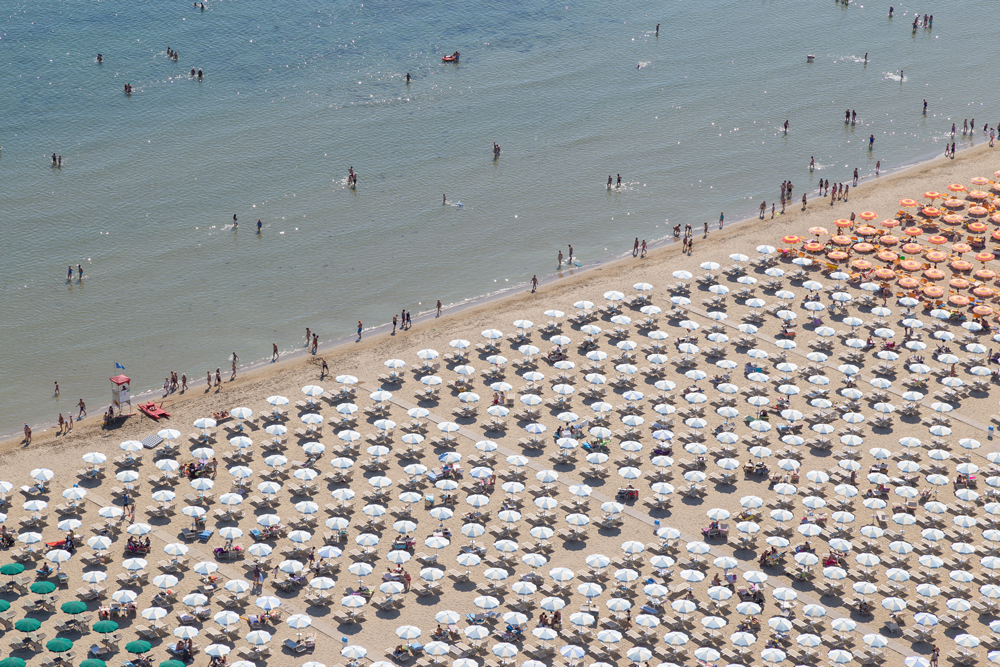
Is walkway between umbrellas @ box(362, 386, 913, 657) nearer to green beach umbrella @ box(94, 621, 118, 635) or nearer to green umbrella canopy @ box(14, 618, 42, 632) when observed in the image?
green beach umbrella @ box(94, 621, 118, 635)

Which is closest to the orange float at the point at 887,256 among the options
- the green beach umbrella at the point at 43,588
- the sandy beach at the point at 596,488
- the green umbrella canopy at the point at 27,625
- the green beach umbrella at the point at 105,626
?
the sandy beach at the point at 596,488

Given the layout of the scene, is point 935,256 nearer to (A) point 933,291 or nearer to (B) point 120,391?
(A) point 933,291

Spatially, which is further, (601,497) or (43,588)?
(601,497)

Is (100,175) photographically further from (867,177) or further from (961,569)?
(961,569)

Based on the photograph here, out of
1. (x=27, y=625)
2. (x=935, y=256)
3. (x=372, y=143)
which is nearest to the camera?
(x=27, y=625)

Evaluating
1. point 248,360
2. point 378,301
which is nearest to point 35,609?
point 248,360

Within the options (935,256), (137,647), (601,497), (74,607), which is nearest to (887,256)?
(935,256)
